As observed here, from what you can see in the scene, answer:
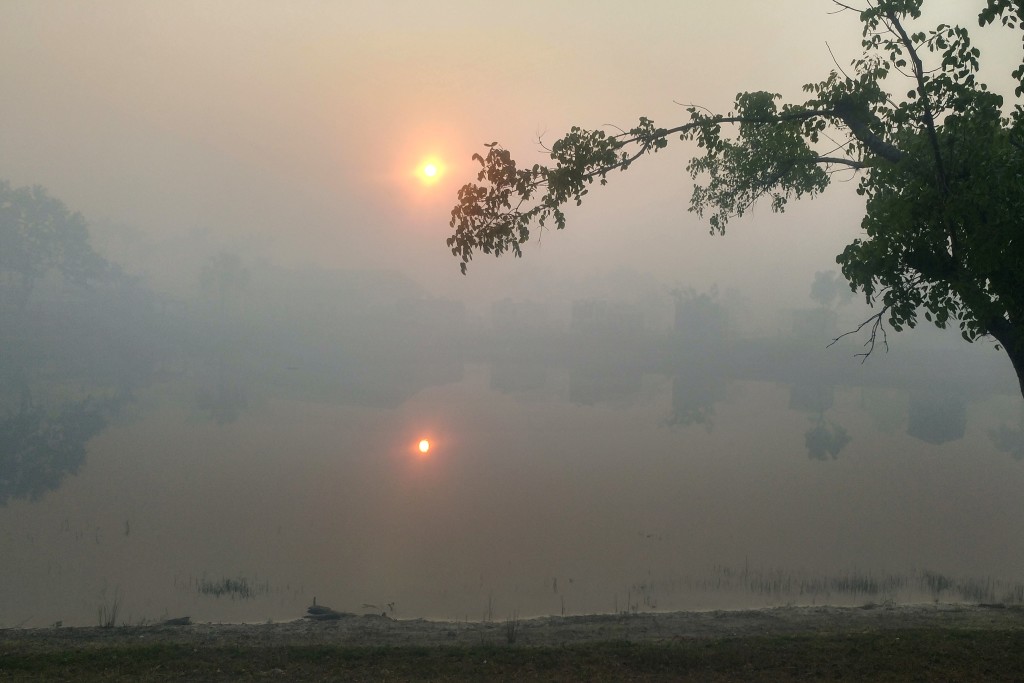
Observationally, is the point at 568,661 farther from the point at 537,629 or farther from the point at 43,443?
the point at 43,443

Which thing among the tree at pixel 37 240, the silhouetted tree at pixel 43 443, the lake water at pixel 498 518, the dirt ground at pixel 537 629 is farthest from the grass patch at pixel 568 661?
the tree at pixel 37 240

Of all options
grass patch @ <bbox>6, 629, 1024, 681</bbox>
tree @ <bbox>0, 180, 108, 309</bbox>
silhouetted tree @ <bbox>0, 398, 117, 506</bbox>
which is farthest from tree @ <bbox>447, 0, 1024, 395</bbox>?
tree @ <bbox>0, 180, 108, 309</bbox>

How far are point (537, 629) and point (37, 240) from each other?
8374cm

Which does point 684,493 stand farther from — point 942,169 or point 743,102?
point 942,169

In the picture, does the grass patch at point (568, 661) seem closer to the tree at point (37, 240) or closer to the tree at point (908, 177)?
the tree at point (908, 177)

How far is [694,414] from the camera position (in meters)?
40.6

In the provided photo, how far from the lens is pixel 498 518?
61.1 feet

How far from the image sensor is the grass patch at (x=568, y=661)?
796 cm

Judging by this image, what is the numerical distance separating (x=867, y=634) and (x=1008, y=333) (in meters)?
4.02

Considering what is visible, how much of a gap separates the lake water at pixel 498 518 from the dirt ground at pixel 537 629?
4.05ft

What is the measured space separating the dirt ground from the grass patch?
65 centimetres

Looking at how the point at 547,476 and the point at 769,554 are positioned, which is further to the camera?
the point at 547,476

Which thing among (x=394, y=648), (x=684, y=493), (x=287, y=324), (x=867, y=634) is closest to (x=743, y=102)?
(x=867, y=634)

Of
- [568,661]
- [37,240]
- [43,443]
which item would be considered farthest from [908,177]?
[37,240]
